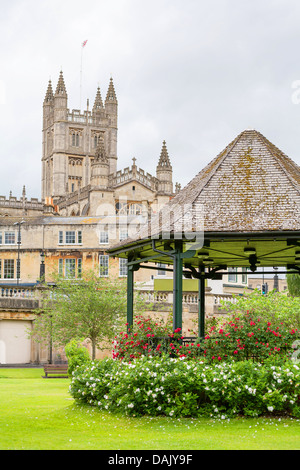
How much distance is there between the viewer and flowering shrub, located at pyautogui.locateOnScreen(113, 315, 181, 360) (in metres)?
15.5

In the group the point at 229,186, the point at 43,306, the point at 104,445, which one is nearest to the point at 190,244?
the point at 229,186

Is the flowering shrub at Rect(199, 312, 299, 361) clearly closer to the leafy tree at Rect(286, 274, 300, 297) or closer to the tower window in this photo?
the leafy tree at Rect(286, 274, 300, 297)

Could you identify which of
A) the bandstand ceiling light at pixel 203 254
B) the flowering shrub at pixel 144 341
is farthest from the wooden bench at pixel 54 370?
the flowering shrub at pixel 144 341

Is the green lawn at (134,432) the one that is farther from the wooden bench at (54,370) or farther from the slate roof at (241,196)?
the wooden bench at (54,370)

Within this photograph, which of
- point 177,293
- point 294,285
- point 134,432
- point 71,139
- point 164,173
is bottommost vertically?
point 134,432

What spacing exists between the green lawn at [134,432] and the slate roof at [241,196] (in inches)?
164

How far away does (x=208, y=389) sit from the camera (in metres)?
13.3

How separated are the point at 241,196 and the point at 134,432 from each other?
250 inches

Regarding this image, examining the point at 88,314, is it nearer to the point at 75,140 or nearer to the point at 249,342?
the point at 249,342

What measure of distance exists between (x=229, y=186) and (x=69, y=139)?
140 meters

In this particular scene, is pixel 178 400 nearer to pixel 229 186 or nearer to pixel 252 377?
pixel 252 377

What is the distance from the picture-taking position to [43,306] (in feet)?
154

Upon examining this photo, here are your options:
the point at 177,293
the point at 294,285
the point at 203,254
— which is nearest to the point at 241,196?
the point at 203,254
